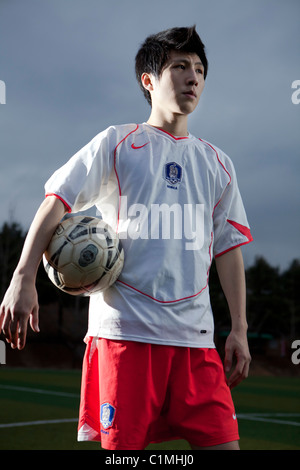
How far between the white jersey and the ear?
232mm

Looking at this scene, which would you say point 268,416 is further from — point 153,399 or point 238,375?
point 153,399

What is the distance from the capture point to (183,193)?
8.08ft

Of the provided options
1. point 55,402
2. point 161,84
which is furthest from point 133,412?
point 55,402

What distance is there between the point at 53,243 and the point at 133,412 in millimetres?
760

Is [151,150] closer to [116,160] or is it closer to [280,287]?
[116,160]

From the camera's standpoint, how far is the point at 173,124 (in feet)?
8.48

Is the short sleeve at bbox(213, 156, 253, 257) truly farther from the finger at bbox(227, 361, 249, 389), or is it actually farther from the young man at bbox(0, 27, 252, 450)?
the finger at bbox(227, 361, 249, 389)

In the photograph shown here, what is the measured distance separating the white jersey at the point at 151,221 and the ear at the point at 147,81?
0.23 meters

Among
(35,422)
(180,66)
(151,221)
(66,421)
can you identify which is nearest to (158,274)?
(151,221)

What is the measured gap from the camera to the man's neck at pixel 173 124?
2.59 meters

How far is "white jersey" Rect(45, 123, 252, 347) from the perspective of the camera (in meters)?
2.30

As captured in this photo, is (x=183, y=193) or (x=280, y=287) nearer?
(x=183, y=193)

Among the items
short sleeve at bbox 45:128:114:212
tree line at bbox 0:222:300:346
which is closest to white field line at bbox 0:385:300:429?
short sleeve at bbox 45:128:114:212
